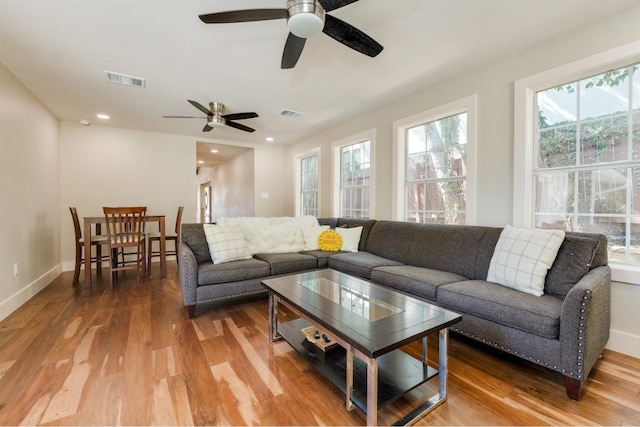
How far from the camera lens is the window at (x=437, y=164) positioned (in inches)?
118

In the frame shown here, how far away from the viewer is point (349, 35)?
1872 mm

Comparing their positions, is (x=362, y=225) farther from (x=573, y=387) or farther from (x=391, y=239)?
(x=573, y=387)

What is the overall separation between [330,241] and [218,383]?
7.42 ft

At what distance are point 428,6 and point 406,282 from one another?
83.7 inches

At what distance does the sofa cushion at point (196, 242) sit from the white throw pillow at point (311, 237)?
4.15ft

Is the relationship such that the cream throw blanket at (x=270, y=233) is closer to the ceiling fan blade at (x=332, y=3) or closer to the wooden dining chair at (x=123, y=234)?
the wooden dining chair at (x=123, y=234)

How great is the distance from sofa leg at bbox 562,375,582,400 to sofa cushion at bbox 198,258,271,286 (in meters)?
2.45

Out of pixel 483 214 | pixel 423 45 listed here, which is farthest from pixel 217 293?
pixel 423 45

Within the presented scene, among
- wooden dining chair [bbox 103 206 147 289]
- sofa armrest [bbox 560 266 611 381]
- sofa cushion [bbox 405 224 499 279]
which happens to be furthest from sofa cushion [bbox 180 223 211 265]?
sofa armrest [bbox 560 266 611 381]

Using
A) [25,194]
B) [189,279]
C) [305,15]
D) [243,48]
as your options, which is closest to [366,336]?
[305,15]

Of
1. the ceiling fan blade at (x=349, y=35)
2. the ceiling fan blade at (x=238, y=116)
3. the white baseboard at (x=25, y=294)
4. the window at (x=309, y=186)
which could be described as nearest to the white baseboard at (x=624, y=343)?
the ceiling fan blade at (x=349, y=35)

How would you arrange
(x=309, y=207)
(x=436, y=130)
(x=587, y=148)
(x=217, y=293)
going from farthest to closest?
1. (x=309, y=207)
2. (x=436, y=130)
3. (x=217, y=293)
4. (x=587, y=148)

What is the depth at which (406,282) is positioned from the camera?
94.9 inches

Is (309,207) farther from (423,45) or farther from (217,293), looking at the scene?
(423,45)
